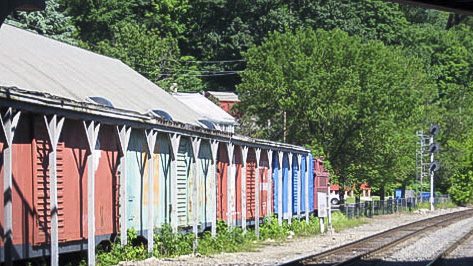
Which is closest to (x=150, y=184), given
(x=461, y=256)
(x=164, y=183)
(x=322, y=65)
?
(x=164, y=183)

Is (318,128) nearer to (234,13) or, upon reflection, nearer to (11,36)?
(11,36)

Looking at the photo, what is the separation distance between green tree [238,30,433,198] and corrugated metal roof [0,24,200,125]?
525 inches

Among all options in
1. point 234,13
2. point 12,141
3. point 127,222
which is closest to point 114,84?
point 127,222

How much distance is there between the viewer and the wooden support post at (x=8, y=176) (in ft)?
47.8

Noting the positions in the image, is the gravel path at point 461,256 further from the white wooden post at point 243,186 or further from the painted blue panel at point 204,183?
the painted blue panel at point 204,183

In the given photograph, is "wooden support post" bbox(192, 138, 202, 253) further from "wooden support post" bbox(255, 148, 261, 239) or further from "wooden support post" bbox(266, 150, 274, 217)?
"wooden support post" bbox(266, 150, 274, 217)

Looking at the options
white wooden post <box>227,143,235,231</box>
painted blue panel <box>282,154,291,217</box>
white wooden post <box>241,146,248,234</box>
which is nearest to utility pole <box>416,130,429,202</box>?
painted blue panel <box>282,154,291,217</box>

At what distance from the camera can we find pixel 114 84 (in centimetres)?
3103

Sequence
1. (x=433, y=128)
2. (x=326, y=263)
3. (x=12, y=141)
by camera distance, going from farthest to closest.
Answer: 1. (x=433, y=128)
2. (x=326, y=263)
3. (x=12, y=141)

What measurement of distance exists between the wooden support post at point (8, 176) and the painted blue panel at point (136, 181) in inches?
205

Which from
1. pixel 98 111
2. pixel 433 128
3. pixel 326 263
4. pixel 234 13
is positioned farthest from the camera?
pixel 234 13

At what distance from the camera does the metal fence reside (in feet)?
157

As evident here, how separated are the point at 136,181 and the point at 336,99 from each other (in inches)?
1233

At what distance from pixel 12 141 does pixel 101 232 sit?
433cm
